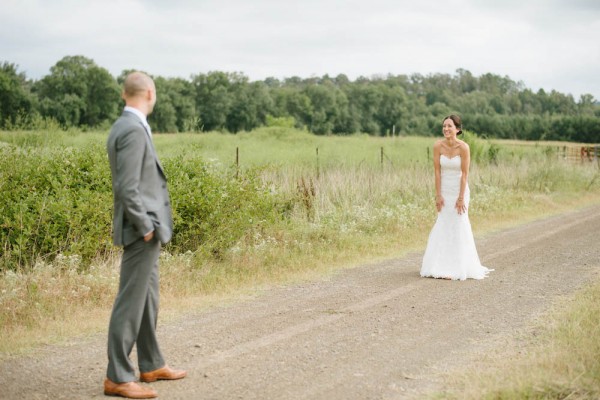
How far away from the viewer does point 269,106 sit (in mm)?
81938

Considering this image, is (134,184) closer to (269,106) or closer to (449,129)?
(449,129)

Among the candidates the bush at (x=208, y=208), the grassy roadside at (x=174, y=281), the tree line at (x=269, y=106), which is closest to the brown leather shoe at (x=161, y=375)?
the grassy roadside at (x=174, y=281)

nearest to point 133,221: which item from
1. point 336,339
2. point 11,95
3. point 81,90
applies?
point 336,339

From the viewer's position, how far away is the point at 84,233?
29.0 feet

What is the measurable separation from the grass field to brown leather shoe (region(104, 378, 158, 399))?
1518mm

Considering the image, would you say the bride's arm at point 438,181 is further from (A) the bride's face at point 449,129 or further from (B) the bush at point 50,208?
(B) the bush at point 50,208

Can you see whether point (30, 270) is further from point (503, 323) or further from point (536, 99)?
point (536, 99)

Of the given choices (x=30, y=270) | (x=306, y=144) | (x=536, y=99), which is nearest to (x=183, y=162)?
(x=30, y=270)

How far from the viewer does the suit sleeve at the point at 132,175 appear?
4.50 m

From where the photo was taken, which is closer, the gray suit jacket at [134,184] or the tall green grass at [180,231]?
the gray suit jacket at [134,184]

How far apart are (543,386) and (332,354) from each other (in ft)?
5.84

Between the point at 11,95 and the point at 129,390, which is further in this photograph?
the point at 11,95

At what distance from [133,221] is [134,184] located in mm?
253

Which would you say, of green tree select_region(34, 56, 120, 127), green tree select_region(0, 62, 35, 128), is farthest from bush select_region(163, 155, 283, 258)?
green tree select_region(34, 56, 120, 127)
